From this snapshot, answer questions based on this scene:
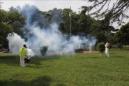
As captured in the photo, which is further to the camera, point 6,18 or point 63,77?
point 6,18

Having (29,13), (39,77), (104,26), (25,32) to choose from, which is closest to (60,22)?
(29,13)

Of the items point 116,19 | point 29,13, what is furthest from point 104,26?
point 29,13

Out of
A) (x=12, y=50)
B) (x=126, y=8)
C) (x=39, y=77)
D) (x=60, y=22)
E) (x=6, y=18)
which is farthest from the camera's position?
(x=60, y=22)

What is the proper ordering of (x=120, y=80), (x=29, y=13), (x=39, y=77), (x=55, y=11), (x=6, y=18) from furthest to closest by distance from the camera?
1. (x=55, y=11)
2. (x=29, y=13)
3. (x=6, y=18)
4. (x=39, y=77)
5. (x=120, y=80)

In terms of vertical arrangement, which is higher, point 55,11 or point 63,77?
point 55,11

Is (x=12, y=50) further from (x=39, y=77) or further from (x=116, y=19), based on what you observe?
(x=116, y=19)

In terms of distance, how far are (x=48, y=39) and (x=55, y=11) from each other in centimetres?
4038

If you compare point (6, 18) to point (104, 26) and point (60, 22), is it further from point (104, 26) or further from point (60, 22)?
point (104, 26)

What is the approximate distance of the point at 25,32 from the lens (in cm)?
6244

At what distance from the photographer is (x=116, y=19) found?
14.1m

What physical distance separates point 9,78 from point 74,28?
236 ft

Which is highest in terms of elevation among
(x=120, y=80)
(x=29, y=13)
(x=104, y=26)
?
(x=29, y=13)

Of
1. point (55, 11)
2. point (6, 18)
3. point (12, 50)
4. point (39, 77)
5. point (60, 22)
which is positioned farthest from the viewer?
point (55, 11)

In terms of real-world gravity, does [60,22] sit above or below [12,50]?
above
